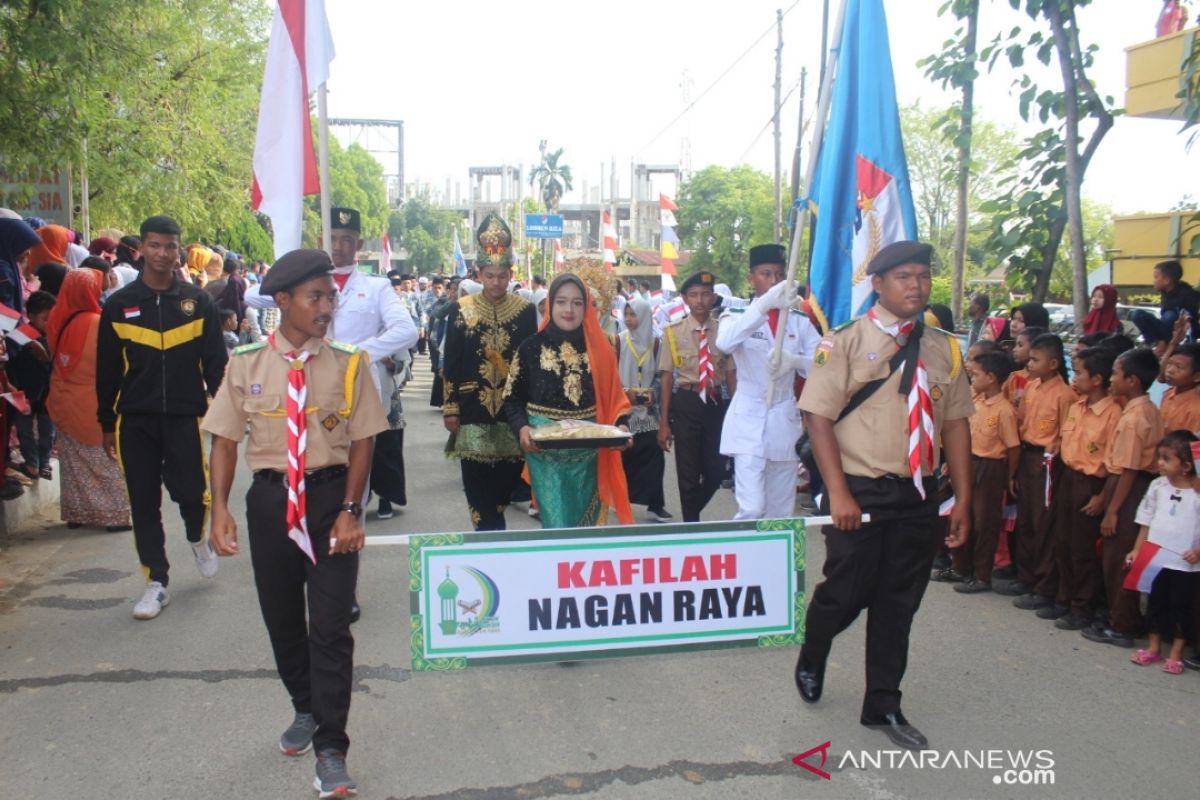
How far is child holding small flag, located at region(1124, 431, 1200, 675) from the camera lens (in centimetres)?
489

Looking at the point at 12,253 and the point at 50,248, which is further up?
the point at 50,248

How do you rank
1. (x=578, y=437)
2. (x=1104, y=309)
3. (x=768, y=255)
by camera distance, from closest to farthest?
(x=578, y=437), (x=768, y=255), (x=1104, y=309)

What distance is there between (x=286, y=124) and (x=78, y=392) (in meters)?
3.31

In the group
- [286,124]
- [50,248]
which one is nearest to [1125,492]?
[286,124]

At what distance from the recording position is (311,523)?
360 centimetres

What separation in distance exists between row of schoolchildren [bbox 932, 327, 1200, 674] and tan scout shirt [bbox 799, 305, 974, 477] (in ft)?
5.68

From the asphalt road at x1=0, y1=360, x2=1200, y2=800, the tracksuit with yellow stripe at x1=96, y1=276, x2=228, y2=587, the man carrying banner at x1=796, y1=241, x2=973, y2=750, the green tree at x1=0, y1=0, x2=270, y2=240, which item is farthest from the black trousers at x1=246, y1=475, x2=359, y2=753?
the green tree at x1=0, y1=0, x2=270, y2=240

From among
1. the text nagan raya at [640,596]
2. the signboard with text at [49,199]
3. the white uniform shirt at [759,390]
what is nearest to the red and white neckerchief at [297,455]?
the text nagan raya at [640,596]

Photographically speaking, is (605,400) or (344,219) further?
(344,219)

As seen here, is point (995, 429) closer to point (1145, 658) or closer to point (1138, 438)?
point (1138, 438)

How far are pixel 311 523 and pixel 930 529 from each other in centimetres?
248

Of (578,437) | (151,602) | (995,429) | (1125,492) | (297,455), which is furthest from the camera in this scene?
(995,429)

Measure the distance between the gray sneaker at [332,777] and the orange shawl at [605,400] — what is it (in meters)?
2.00

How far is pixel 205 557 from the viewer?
5.90 metres
